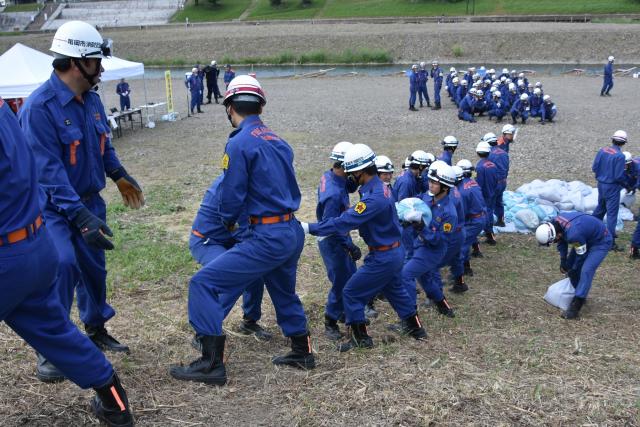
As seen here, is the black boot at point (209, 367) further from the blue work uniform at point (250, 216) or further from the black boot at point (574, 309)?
the black boot at point (574, 309)

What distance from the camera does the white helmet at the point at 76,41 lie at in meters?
4.27

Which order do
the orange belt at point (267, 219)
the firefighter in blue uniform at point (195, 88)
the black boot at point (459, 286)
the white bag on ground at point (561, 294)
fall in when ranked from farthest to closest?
the firefighter in blue uniform at point (195, 88) → the black boot at point (459, 286) → the white bag on ground at point (561, 294) → the orange belt at point (267, 219)

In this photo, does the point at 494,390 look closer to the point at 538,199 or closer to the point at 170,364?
the point at 170,364

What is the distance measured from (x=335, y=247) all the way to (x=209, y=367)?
2.09m

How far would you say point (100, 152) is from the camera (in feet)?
15.4

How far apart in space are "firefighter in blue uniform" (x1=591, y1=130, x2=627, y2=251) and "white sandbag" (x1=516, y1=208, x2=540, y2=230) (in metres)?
1.05

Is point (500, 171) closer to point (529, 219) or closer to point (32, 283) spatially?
point (529, 219)

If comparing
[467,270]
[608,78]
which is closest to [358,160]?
[467,270]

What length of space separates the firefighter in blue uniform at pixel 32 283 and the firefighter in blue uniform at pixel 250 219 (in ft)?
2.67

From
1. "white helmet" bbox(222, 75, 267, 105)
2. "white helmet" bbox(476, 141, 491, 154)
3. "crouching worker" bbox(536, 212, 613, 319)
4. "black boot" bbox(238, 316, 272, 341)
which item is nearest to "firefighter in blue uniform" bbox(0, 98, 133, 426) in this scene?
"white helmet" bbox(222, 75, 267, 105)

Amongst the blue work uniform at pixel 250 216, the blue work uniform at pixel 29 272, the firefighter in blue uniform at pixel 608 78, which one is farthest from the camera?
the firefighter in blue uniform at pixel 608 78

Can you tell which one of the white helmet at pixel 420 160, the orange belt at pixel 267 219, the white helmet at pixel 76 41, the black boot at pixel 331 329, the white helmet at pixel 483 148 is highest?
the white helmet at pixel 76 41

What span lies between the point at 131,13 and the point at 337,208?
65534 mm

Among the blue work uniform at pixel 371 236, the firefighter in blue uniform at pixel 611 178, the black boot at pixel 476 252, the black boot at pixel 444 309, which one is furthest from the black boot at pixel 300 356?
the firefighter in blue uniform at pixel 611 178
